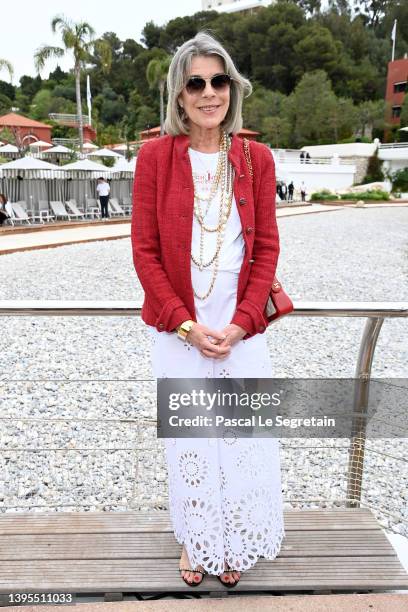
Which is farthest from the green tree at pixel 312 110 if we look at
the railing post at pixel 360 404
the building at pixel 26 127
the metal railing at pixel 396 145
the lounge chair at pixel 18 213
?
the railing post at pixel 360 404

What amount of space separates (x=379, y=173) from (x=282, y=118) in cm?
984

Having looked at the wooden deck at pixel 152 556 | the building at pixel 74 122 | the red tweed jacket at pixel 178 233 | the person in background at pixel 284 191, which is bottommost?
the wooden deck at pixel 152 556

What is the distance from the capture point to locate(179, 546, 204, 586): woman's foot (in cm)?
175

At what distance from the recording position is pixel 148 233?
1697 millimetres

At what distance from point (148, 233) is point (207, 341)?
37cm

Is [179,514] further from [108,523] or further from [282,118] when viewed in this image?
[282,118]

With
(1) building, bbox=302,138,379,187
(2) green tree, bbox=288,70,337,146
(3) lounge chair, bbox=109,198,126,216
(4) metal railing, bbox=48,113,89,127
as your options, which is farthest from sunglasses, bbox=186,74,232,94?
(4) metal railing, bbox=48,113,89,127

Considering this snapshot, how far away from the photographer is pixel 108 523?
204 centimetres

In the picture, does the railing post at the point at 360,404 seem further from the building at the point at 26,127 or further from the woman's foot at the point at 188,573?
the building at the point at 26,127

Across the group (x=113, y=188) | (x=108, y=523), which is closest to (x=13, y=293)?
(x=108, y=523)

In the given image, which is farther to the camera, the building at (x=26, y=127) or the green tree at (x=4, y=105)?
the green tree at (x=4, y=105)

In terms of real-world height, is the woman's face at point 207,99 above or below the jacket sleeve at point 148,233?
above

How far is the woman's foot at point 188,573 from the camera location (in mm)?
1750

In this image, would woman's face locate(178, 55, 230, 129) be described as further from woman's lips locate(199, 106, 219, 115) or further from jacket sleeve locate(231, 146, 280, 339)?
jacket sleeve locate(231, 146, 280, 339)
